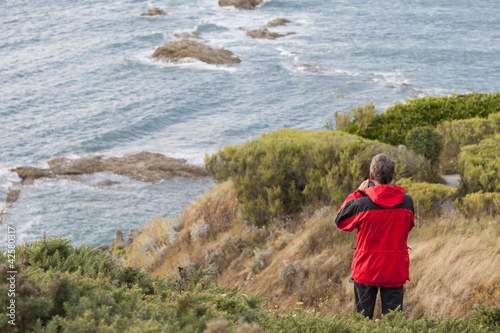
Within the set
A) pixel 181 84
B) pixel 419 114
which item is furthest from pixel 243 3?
pixel 419 114

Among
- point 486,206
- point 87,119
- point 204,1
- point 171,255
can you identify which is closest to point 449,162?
point 486,206

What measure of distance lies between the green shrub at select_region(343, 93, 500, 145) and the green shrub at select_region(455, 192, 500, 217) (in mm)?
4292

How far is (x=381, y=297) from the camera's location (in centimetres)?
452

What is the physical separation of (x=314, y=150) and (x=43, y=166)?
15.8 meters

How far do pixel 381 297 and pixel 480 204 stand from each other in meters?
3.48

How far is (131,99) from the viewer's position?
1069 inches

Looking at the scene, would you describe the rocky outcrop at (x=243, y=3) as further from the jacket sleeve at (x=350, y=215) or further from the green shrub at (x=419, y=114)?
the jacket sleeve at (x=350, y=215)

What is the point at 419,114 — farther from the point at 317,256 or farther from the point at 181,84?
the point at 181,84

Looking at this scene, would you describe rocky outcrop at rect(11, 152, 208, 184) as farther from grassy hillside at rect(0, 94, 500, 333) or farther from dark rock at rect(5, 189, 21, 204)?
grassy hillside at rect(0, 94, 500, 333)

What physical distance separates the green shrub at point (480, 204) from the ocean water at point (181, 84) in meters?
10.8

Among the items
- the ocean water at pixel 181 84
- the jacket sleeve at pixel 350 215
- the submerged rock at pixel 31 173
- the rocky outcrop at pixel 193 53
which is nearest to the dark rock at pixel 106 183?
the ocean water at pixel 181 84

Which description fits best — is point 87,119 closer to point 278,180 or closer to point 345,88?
point 345,88

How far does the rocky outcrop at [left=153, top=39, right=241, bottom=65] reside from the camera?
33.4m

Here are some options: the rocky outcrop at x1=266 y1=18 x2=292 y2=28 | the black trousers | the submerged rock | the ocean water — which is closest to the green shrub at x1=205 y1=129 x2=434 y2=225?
the black trousers
